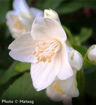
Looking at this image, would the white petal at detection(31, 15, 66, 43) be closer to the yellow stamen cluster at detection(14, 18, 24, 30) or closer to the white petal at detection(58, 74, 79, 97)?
the white petal at detection(58, 74, 79, 97)

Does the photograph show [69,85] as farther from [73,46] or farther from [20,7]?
[20,7]

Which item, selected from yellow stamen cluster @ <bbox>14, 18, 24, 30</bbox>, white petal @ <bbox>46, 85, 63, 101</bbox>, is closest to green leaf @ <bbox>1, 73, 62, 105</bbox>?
white petal @ <bbox>46, 85, 63, 101</bbox>

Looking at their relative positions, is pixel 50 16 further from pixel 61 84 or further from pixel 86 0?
pixel 86 0

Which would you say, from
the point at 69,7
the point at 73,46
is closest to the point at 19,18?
the point at 69,7

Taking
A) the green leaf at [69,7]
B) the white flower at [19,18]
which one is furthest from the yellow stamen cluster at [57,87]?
the green leaf at [69,7]

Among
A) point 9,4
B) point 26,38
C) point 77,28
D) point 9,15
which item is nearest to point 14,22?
point 9,15
